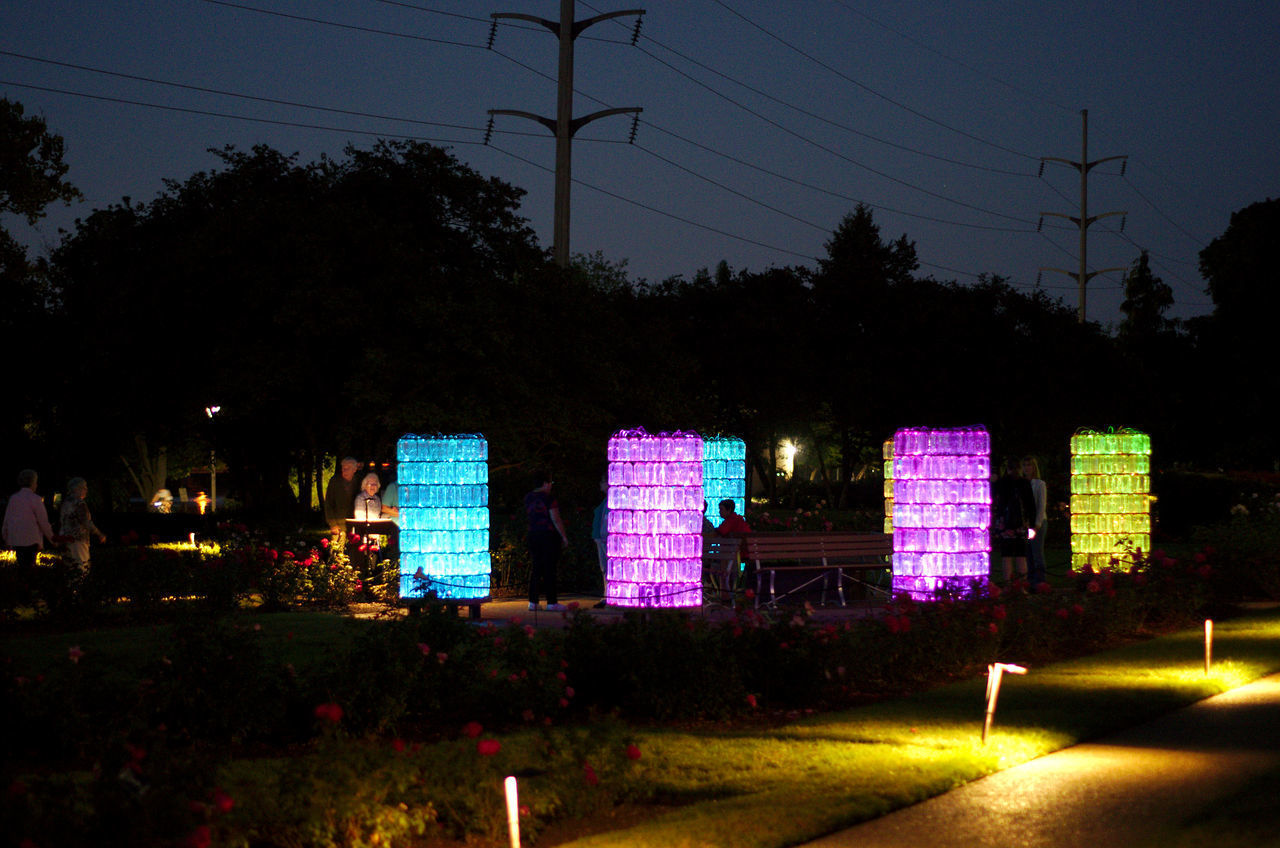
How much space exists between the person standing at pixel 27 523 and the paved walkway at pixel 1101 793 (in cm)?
1329

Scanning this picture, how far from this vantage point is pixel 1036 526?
1989cm

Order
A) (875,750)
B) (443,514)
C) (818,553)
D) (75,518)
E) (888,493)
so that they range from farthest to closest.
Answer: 1. (888,493)
2. (818,553)
3. (75,518)
4. (443,514)
5. (875,750)

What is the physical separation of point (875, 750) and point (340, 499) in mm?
12590

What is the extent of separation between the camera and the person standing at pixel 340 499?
20.4m

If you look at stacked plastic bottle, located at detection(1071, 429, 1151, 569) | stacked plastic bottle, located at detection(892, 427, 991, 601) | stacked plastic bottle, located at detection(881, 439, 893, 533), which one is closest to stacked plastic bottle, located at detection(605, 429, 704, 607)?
stacked plastic bottle, located at detection(892, 427, 991, 601)

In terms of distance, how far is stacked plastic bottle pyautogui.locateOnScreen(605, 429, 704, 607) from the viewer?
58.4 feet

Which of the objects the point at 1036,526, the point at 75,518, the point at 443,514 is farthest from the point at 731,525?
the point at 75,518

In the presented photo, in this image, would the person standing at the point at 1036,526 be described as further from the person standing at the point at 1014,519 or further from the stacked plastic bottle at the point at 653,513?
the stacked plastic bottle at the point at 653,513

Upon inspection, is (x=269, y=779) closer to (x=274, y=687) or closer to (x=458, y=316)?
(x=274, y=687)

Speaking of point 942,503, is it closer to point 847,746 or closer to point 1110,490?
point 1110,490

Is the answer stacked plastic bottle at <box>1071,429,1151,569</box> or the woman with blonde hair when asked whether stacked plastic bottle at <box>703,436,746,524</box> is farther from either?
the woman with blonde hair

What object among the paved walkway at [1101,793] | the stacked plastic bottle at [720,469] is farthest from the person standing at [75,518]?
the paved walkway at [1101,793]

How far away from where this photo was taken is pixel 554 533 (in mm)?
18359

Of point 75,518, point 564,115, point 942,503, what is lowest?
point 75,518
